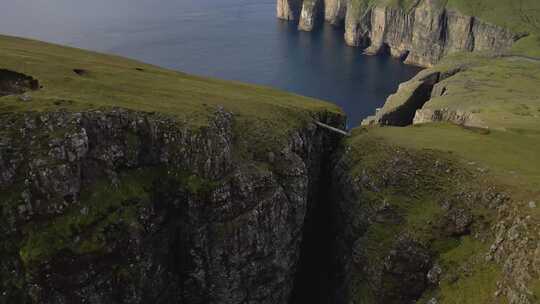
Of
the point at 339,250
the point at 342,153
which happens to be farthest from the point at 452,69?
the point at 339,250

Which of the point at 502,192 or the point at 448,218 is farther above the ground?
the point at 502,192

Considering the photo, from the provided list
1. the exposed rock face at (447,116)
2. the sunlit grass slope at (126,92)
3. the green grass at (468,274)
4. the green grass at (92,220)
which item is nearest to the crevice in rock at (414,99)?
the exposed rock face at (447,116)

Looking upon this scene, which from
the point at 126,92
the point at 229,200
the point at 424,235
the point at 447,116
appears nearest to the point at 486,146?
the point at 424,235

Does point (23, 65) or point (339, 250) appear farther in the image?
point (339, 250)

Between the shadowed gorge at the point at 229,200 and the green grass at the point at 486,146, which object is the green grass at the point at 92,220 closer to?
the shadowed gorge at the point at 229,200

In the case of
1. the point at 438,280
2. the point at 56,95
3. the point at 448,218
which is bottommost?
the point at 438,280

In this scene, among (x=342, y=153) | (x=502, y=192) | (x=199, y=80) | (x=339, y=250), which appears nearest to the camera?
(x=502, y=192)

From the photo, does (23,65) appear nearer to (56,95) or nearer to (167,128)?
(56,95)
